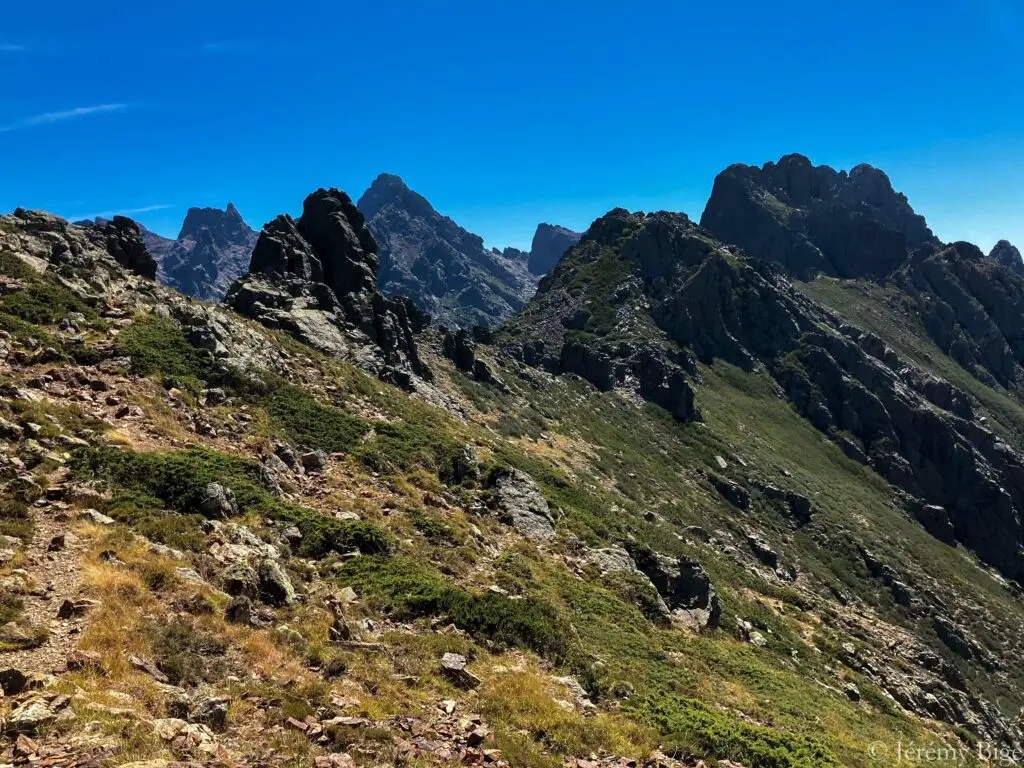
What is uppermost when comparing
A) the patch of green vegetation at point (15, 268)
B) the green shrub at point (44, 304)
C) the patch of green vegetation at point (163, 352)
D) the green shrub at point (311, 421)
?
the patch of green vegetation at point (15, 268)

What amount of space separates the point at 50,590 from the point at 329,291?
151 feet

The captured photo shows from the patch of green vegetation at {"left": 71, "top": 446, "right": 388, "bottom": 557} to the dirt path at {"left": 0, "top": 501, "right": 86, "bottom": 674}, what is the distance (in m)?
1.85

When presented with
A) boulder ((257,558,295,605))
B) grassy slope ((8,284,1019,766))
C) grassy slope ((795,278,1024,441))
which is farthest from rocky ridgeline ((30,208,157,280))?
grassy slope ((795,278,1024,441))

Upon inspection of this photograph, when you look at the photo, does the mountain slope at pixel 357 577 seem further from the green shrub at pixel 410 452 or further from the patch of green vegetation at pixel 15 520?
the green shrub at pixel 410 452

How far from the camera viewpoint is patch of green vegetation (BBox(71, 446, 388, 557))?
1750 cm

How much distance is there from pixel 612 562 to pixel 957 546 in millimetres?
110847

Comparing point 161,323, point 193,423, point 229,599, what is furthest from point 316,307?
point 229,599

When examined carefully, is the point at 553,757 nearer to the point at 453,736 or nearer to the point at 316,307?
the point at 453,736

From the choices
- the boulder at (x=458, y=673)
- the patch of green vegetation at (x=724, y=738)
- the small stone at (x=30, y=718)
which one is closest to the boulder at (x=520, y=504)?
the patch of green vegetation at (x=724, y=738)

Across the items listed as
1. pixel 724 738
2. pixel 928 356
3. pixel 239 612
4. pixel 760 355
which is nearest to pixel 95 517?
pixel 239 612

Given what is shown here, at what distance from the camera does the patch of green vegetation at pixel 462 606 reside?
17219 mm

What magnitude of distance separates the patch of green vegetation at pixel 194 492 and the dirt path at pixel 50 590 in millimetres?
1849

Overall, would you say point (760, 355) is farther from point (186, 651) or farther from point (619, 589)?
point (186, 651)

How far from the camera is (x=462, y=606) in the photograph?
17812mm
